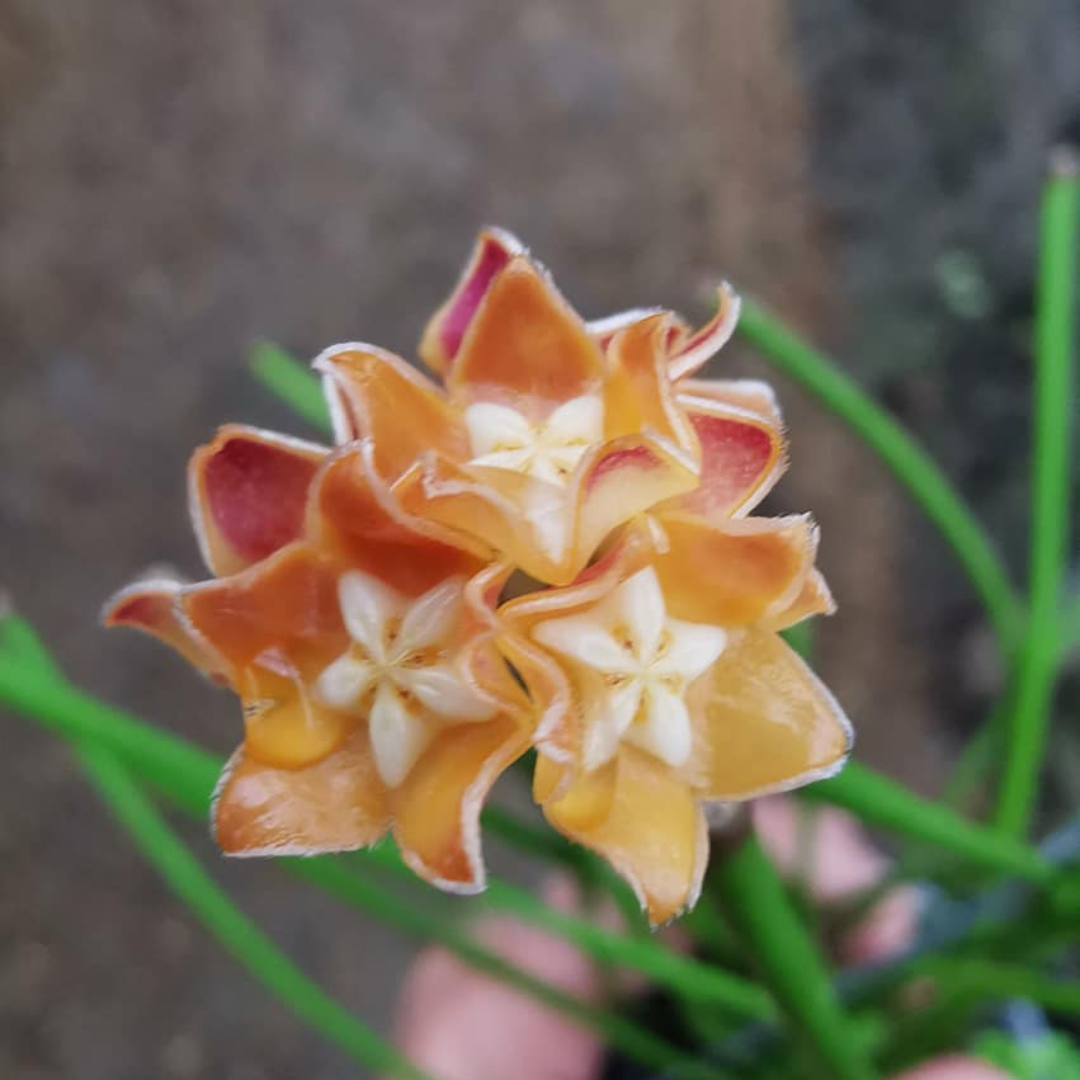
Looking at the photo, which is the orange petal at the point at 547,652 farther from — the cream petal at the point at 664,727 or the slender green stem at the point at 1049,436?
the slender green stem at the point at 1049,436

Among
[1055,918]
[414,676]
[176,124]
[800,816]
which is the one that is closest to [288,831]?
[414,676]

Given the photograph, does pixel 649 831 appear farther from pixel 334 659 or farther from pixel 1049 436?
pixel 1049 436

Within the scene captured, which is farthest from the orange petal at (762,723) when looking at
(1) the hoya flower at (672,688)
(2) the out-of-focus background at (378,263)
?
(2) the out-of-focus background at (378,263)

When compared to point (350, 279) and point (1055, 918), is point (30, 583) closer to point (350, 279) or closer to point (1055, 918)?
point (350, 279)

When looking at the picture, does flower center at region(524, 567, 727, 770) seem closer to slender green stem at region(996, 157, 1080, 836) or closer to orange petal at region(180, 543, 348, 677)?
orange petal at region(180, 543, 348, 677)

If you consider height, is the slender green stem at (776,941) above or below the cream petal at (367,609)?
below

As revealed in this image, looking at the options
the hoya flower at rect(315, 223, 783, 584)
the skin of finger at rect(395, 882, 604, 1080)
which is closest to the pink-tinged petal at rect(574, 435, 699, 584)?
the hoya flower at rect(315, 223, 783, 584)

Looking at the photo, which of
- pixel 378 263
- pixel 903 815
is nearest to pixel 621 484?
pixel 903 815
